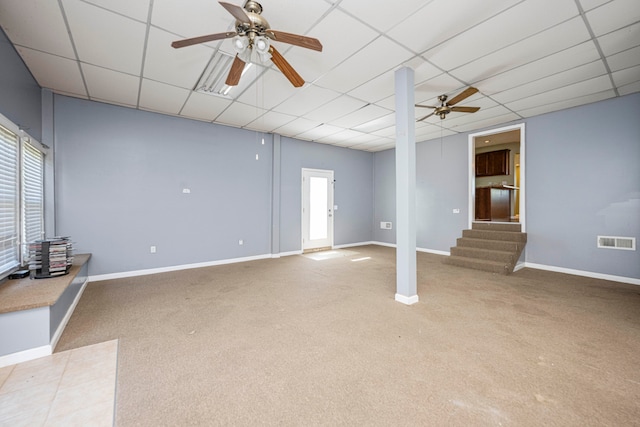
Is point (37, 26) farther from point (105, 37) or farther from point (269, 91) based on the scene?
point (269, 91)

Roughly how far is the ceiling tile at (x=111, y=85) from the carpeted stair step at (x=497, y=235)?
660 centimetres

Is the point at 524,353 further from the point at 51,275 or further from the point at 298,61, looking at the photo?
the point at 51,275

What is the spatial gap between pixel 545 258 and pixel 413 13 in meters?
5.07

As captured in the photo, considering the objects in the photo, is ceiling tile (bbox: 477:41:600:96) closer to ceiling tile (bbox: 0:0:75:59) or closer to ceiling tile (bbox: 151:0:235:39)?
ceiling tile (bbox: 151:0:235:39)

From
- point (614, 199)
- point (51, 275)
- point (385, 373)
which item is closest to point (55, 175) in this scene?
point (51, 275)

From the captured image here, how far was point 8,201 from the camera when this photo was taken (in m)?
2.66

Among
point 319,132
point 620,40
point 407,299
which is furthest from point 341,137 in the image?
point 620,40

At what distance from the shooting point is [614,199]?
416 cm

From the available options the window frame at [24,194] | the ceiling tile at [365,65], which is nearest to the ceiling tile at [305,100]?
the ceiling tile at [365,65]

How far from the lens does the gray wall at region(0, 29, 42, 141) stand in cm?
256

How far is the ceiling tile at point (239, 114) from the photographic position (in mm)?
4375

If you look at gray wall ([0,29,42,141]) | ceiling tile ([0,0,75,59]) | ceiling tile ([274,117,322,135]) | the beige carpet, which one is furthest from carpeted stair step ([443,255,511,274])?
gray wall ([0,29,42,141])

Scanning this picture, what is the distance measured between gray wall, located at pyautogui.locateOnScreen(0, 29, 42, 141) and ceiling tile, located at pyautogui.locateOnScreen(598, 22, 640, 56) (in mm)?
5979

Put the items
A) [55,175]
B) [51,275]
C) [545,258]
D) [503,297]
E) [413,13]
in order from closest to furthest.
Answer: [413,13], [51,275], [503,297], [55,175], [545,258]
